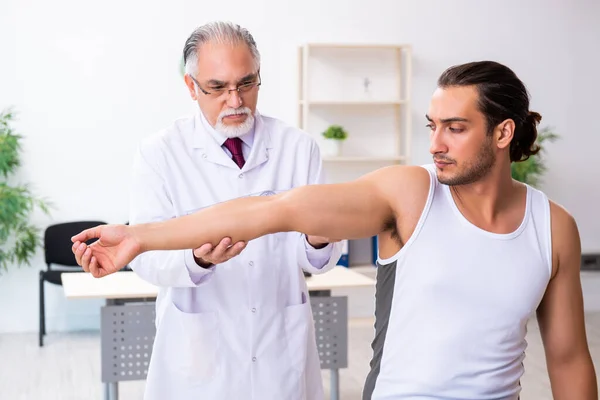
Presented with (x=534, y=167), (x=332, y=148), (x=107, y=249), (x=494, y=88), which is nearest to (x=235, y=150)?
(x=107, y=249)

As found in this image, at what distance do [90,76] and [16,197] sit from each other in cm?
99

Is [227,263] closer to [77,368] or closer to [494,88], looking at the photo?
[494,88]

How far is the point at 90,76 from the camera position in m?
5.92

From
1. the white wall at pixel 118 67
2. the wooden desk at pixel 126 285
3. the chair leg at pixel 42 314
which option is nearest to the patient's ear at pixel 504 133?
the wooden desk at pixel 126 285

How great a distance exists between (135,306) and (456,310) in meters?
2.49

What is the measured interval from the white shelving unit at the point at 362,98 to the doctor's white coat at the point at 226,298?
4.11 meters

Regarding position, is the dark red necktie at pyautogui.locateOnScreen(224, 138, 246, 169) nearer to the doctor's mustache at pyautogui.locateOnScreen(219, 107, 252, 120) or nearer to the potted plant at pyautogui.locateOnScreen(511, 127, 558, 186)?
the doctor's mustache at pyautogui.locateOnScreen(219, 107, 252, 120)

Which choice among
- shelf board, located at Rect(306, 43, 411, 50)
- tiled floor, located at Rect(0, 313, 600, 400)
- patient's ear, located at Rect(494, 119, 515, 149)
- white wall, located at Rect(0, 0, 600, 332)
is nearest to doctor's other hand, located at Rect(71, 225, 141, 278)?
patient's ear, located at Rect(494, 119, 515, 149)

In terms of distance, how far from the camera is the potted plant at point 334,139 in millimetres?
6087

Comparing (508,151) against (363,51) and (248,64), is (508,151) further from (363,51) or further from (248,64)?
(363,51)

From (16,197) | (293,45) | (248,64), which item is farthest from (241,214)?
(293,45)

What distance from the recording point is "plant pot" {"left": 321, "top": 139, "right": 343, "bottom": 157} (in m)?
6.16

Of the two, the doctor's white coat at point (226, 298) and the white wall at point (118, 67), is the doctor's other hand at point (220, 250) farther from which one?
the white wall at point (118, 67)

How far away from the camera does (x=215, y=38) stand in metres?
1.99
